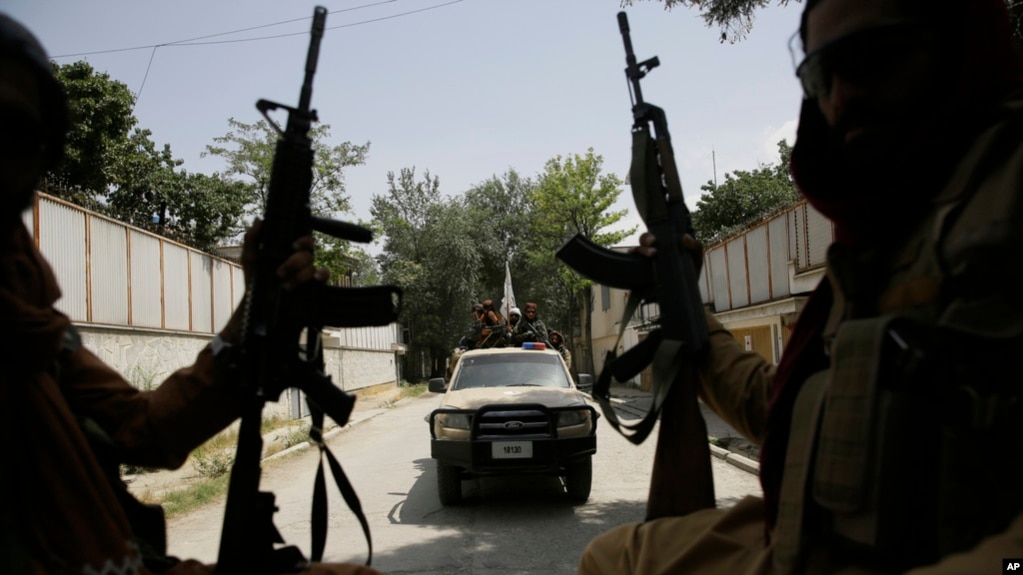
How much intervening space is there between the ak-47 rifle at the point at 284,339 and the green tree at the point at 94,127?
21.6 metres

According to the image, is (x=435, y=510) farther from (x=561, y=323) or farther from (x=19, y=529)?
(x=561, y=323)

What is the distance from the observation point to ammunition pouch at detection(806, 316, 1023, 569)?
1.18m

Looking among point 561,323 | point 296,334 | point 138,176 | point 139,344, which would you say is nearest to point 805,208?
point 139,344

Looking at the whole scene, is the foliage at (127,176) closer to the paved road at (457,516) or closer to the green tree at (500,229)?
the paved road at (457,516)

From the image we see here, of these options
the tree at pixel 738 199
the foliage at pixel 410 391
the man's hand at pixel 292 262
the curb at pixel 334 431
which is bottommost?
the foliage at pixel 410 391

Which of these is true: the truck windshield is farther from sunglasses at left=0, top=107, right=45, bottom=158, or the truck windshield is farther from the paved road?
sunglasses at left=0, top=107, right=45, bottom=158

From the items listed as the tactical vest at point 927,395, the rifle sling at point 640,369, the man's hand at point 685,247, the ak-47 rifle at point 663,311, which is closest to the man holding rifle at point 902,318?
the tactical vest at point 927,395

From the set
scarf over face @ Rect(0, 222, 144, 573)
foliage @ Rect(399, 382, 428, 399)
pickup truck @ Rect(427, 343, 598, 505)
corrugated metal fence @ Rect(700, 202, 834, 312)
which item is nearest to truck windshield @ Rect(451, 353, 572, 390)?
pickup truck @ Rect(427, 343, 598, 505)

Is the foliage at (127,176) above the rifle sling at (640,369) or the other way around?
above

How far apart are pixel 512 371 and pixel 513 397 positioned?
1.08 meters

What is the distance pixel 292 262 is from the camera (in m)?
1.88

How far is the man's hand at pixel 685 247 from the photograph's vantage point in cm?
235

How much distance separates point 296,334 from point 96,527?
2.10 feet

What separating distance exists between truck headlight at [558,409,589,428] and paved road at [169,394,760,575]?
918mm
